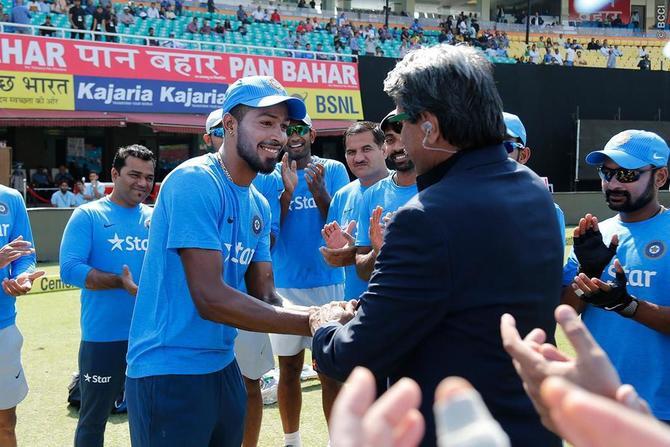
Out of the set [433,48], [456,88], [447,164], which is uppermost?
[433,48]

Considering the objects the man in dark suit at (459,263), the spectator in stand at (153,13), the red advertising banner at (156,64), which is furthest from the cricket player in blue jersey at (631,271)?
the spectator in stand at (153,13)

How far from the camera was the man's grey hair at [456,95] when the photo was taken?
1.95 m

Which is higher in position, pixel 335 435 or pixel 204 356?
pixel 335 435

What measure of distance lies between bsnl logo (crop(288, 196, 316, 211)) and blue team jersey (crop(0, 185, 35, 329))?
6.78 ft

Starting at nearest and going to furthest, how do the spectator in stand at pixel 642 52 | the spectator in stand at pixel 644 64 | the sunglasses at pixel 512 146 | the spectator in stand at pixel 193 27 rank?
the sunglasses at pixel 512 146
the spectator in stand at pixel 193 27
the spectator in stand at pixel 644 64
the spectator in stand at pixel 642 52

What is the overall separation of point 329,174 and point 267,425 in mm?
2124

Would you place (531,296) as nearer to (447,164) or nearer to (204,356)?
(447,164)

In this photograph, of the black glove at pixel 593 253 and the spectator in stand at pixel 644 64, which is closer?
the black glove at pixel 593 253

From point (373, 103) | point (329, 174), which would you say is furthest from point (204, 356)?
point (373, 103)

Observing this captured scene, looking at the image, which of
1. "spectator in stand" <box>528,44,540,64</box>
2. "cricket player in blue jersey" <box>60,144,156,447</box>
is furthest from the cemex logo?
"spectator in stand" <box>528,44,540,64</box>

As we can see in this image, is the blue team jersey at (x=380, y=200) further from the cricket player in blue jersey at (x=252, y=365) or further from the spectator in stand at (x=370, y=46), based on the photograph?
the spectator in stand at (x=370, y=46)

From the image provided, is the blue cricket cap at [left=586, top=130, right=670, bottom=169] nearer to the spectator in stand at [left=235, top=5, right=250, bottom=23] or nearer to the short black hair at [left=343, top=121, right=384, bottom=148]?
the short black hair at [left=343, top=121, right=384, bottom=148]

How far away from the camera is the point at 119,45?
18031 millimetres

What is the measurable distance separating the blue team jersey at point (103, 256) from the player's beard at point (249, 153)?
78.2 inches
